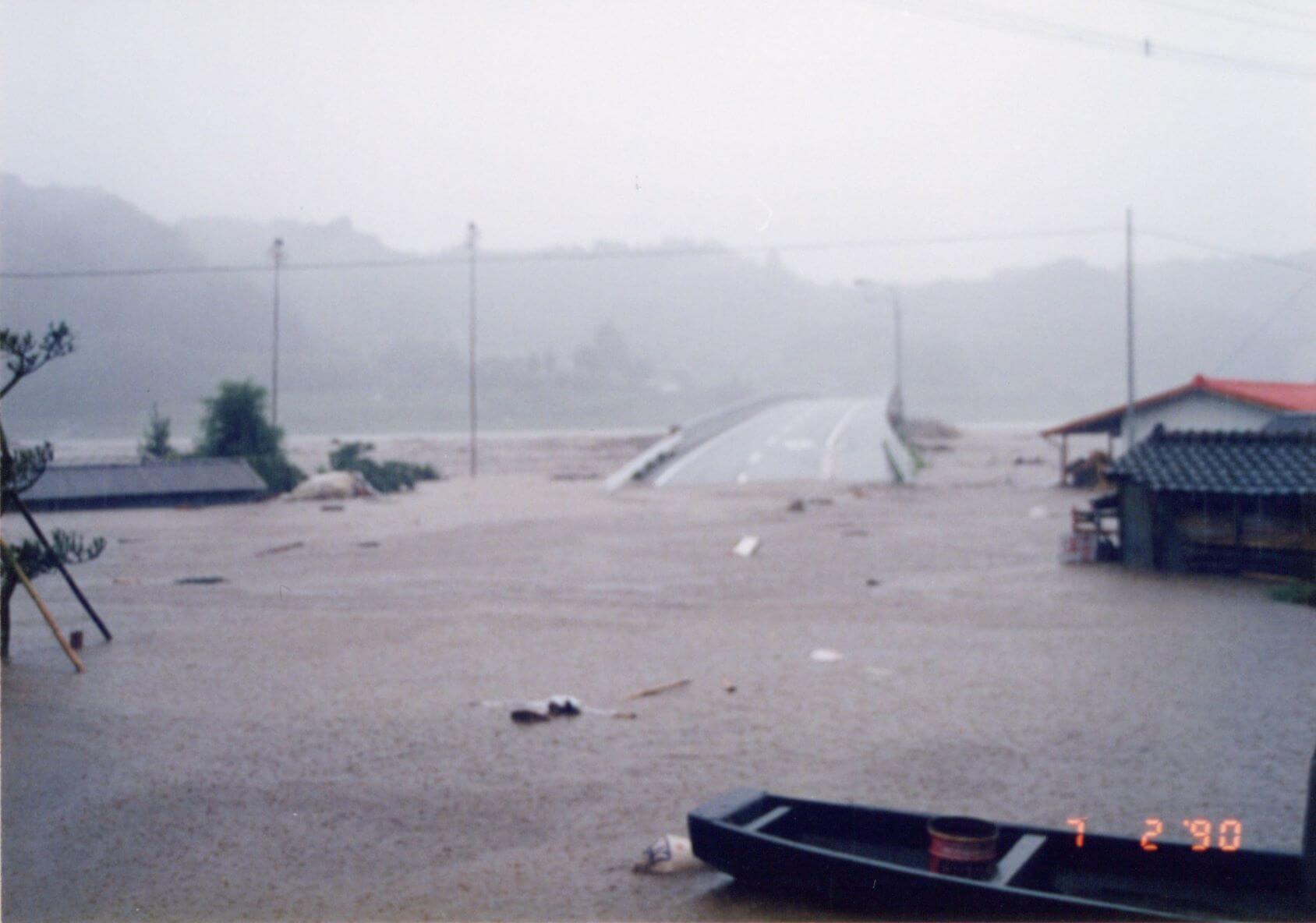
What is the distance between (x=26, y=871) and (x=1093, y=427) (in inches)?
1273

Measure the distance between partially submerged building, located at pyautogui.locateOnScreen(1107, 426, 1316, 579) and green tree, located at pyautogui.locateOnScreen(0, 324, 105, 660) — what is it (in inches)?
653

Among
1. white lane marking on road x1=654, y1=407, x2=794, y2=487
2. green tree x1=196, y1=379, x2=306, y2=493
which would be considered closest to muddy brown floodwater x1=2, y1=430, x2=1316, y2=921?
white lane marking on road x1=654, y1=407, x2=794, y2=487

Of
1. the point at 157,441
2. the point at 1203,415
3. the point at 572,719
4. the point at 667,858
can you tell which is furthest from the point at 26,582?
the point at 157,441

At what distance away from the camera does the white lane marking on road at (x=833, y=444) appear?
4116cm

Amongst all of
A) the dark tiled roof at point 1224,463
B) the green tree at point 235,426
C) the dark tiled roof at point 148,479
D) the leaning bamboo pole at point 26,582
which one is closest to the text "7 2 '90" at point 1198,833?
the leaning bamboo pole at point 26,582

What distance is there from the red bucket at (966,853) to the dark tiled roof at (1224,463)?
1432cm

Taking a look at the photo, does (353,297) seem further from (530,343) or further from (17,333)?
(17,333)

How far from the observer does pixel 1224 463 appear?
19531 millimetres

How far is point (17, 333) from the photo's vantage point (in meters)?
10.4

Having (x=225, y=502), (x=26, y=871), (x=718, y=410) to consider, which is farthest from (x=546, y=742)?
(x=718, y=410)

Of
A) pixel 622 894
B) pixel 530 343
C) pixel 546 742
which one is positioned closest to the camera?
pixel 622 894

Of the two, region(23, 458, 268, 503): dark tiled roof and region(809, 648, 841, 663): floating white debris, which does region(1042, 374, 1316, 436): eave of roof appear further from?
region(23, 458, 268, 503): dark tiled roof

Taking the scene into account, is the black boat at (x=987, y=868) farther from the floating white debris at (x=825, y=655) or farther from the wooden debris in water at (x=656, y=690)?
the floating white debris at (x=825, y=655)

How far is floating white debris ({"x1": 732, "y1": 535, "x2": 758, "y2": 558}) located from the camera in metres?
23.2
